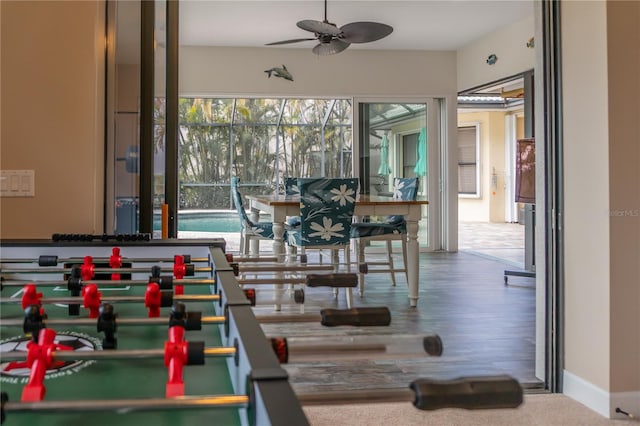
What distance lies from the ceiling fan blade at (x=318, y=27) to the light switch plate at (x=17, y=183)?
2452mm

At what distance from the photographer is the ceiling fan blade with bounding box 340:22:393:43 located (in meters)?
4.20

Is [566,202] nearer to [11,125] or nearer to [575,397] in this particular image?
[575,397]

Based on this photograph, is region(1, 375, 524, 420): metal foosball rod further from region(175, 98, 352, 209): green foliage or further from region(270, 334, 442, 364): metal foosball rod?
region(175, 98, 352, 209): green foliage

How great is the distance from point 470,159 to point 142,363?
42.0ft

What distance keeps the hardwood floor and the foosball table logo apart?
43 centimetres

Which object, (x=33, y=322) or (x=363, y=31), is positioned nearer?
(x=33, y=322)

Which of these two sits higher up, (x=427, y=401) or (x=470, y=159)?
(x=470, y=159)

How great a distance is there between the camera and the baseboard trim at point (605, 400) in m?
2.22

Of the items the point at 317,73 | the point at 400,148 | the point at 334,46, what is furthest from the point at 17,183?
the point at 400,148

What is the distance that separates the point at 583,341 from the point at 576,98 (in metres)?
1.00

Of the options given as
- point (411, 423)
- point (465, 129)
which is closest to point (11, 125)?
point (411, 423)

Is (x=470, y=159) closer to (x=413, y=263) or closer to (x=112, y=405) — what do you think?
(x=413, y=263)

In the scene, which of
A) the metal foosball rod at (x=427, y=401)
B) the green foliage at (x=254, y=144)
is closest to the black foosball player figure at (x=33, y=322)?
the metal foosball rod at (x=427, y=401)

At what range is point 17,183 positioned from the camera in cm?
204
